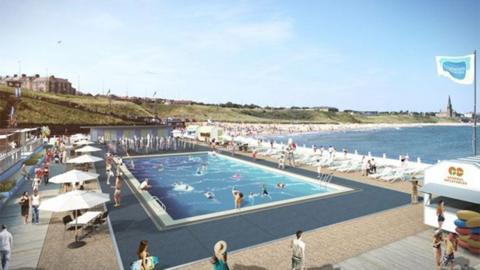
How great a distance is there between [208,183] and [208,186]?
0.82m

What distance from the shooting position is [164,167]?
2755 cm

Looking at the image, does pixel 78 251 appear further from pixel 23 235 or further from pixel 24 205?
pixel 24 205

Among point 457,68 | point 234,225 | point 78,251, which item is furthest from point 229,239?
point 457,68

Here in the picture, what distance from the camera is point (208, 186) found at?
70.0 feet

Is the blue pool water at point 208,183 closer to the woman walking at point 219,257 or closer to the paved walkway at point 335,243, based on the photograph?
the paved walkway at point 335,243

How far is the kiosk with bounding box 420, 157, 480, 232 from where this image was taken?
9.90m

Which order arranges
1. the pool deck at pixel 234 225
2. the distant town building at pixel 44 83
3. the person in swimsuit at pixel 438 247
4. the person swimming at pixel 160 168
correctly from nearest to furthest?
1. the person in swimsuit at pixel 438 247
2. the pool deck at pixel 234 225
3. the person swimming at pixel 160 168
4. the distant town building at pixel 44 83

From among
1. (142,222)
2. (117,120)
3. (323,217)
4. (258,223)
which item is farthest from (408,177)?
(117,120)

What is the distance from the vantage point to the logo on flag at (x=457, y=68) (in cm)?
1462

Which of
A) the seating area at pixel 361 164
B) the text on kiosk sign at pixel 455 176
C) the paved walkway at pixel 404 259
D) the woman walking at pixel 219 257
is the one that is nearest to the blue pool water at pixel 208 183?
the seating area at pixel 361 164

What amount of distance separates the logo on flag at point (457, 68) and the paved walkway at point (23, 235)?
63.5ft

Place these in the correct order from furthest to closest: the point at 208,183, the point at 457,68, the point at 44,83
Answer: the point at 44,83, the point at 208,183, the point at 457,68

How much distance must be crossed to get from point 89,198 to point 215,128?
33.5 metres

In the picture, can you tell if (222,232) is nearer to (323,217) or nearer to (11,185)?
(323,217)
